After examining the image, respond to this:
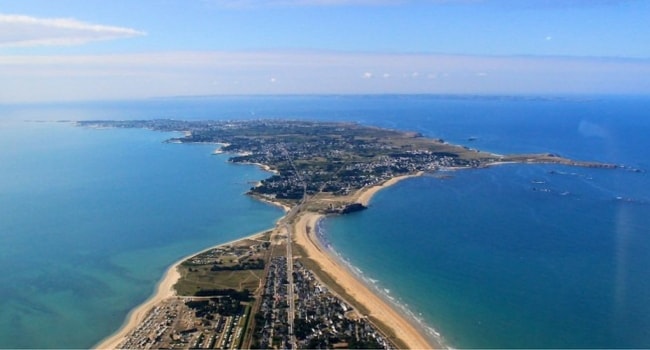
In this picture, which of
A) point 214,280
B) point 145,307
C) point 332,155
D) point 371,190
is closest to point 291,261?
point 214,280

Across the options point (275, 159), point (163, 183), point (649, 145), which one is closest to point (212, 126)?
point (275, 159)

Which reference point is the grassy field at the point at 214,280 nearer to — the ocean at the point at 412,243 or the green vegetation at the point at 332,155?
the ocean at the point at 412,243

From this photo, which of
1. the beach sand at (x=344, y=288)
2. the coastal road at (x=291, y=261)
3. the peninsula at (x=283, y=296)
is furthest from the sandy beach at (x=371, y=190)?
the beach sand at (x=344, y=288)

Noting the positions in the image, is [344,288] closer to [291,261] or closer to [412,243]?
[291,261]

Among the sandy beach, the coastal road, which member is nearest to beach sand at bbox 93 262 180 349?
the coastal road

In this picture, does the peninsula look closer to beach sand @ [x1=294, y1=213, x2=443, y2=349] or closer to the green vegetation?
beach sand @ [x1=294, y1=213, x2=443, y2=349]

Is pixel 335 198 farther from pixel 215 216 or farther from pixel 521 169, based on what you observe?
pixel 521 169

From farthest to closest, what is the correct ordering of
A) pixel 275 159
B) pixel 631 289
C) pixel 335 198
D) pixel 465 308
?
pixel 275 159 → pixel 335 198 → pixel 631 289 → pixel 465 308

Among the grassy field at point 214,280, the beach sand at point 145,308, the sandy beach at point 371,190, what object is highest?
the sandy beach at point 371,190
